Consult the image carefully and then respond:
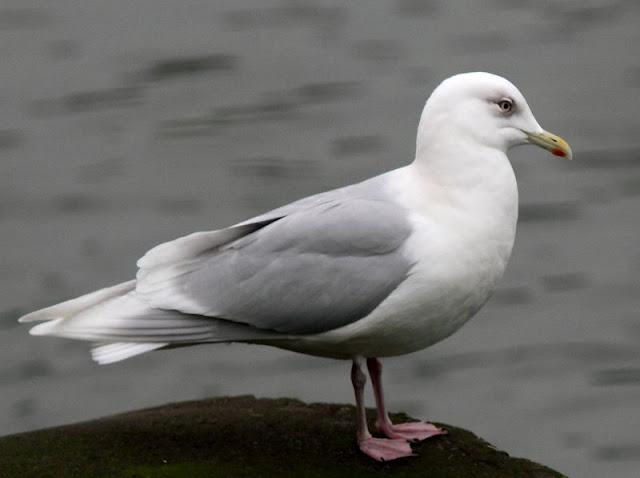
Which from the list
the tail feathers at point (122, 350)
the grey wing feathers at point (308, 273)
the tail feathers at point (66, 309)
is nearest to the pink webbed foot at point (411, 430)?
the grey wing feathers at point (308, 273)

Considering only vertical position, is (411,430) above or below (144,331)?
below

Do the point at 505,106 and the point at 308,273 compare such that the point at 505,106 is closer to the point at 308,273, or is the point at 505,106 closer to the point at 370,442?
the point at 308,273

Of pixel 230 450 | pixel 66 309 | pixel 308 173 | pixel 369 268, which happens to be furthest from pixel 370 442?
pixel 308 173

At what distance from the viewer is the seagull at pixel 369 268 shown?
5.74 meters

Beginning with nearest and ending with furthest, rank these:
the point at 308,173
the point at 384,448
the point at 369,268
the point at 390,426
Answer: the point at 369,268, the point at 384,448, the point at 390,426, the point at 308,173

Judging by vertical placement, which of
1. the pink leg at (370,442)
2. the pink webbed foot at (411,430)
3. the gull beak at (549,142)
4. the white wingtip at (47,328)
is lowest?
the pink webbed foot at (411,430)

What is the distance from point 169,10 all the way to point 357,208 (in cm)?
793

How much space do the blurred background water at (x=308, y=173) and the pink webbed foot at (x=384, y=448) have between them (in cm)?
363

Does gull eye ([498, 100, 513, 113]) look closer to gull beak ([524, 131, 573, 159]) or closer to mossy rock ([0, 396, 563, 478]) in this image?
gull beak ([524, 131, 573, 159])

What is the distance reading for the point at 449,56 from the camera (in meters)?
12.6

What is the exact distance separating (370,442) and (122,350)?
1023 mm

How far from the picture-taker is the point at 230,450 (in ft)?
19.3

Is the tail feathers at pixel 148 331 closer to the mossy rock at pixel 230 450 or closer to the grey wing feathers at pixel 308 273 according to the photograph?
the grey wing feathers at pixel 308 273

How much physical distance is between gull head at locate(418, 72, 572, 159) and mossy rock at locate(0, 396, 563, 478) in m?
1.22
